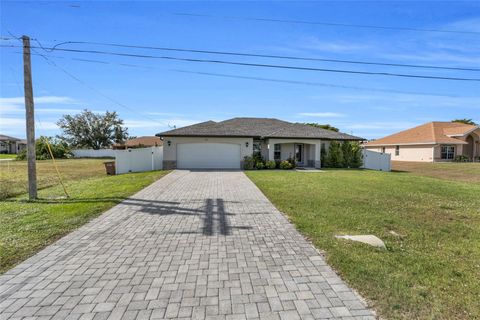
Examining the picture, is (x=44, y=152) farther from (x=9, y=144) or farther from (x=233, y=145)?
(x=9, y=144)

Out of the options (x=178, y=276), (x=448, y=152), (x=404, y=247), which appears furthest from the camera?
(x=448, y=152)

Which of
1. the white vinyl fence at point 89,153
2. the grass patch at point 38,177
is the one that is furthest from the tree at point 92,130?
the grass patch at point 38,177

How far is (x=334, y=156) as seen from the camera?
22906 millimetres

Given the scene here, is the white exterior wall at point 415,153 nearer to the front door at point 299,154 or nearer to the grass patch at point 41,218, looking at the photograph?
the front door at point 299,154

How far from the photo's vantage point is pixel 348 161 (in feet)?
76.0

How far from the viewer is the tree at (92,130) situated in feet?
187

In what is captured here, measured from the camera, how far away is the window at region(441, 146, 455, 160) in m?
32.4

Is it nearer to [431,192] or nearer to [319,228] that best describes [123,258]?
[319,228]

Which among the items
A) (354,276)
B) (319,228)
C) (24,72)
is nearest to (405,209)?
(319,228)

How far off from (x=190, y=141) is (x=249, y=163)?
15.4 ft

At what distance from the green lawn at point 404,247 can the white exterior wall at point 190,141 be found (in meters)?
11.5

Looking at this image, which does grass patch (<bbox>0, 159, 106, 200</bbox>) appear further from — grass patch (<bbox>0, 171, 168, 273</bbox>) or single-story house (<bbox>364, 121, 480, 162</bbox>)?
single-story house (<bbox>364, 121, 480, 162</bbox>)

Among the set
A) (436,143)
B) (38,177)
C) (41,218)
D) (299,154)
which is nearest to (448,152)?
(436,143)

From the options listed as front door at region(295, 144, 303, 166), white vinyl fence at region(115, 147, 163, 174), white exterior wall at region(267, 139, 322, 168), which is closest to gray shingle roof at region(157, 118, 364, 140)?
white exterior wall at region(267, 139, 322, 168)
